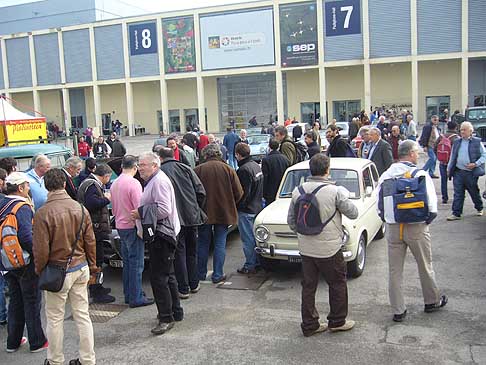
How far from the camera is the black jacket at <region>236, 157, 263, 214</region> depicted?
23.7ft

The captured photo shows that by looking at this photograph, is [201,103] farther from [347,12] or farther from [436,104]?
[436,104]

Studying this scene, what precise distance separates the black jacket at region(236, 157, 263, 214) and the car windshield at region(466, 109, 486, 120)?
62.4ft

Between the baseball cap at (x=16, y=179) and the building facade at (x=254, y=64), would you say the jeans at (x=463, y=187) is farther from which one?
the building facade at (x=254, y=64)

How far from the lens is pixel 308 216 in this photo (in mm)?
5047

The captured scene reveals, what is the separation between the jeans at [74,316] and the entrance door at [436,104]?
39460 mm

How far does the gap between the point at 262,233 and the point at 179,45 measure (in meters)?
39.1

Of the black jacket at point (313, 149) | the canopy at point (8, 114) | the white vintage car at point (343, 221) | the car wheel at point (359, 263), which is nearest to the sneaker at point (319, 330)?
the white vintage car at point (343, 221)

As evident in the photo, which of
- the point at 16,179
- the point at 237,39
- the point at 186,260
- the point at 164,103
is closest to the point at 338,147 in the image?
the point at 186,260

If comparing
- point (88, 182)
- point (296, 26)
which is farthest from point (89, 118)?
point (88, 182)

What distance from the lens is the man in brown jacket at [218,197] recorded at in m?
6.90

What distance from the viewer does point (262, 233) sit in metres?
7.00

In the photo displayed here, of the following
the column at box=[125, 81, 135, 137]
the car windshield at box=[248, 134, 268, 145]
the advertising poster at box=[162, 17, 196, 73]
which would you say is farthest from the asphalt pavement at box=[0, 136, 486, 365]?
the column at box=[125, 81, 135, 137]

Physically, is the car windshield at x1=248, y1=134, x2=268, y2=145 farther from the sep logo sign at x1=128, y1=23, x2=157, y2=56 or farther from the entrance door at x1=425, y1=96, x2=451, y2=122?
the sep logo sign at x1=128, y1=23, x2=157, y2=56

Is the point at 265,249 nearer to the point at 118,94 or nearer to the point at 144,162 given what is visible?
the point at 144,162
